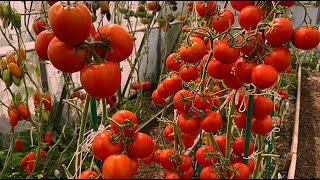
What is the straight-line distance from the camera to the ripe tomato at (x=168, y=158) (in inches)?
36.3

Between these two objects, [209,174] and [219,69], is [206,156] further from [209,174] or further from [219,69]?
[219,69]

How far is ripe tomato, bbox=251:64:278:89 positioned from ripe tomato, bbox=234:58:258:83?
0.03m

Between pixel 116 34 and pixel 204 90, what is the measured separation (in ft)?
1.18

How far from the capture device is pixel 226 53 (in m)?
0.70

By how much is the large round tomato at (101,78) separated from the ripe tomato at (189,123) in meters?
0.32

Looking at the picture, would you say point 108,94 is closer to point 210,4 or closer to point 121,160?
point 121,160

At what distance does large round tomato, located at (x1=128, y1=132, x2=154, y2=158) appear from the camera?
602mm

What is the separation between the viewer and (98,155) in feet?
1.94

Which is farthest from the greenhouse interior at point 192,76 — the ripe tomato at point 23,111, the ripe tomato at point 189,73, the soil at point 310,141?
the soil at point 310,141

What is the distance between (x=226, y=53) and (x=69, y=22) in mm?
331

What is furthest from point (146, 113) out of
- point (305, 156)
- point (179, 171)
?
point (179, 171)

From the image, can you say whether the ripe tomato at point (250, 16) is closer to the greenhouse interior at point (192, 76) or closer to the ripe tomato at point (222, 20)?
the greenhouse interior at point (192, 76)

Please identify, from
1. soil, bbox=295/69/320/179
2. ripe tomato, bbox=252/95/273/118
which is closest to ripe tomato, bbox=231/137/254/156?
ripe tomato, bbox=252/95/273/118

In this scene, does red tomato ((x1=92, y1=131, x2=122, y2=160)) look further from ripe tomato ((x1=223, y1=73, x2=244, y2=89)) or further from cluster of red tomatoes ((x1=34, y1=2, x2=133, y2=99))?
ripe tomato ((x1=223, y1=73, x2=244, y2=89))
